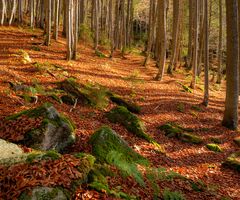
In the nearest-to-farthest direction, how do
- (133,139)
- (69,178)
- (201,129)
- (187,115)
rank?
(69,178) < (133,139) < (201,129) < (187,115)

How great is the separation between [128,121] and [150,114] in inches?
102

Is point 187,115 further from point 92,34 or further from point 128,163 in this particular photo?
point 92,34

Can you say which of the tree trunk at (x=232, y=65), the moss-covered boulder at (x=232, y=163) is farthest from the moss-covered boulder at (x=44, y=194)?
the tree trunk at (x=232, y=65)

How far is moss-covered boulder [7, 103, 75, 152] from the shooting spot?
219 inches

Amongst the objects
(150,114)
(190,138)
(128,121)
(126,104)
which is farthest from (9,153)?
(150,114)

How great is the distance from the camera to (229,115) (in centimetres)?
1168

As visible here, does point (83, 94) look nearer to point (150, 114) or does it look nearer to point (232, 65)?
point (150, 114)

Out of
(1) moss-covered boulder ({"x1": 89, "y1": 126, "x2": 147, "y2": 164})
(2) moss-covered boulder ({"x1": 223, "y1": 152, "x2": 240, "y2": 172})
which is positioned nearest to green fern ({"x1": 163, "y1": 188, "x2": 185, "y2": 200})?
(1) moss-covered boulder ({"x1": 89, "y1": 126, "x2": 147, "y2": 164})

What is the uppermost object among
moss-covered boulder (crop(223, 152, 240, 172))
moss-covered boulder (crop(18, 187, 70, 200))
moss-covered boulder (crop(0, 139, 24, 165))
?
moss-covered boulder (crop(0, 139, 24, 165))

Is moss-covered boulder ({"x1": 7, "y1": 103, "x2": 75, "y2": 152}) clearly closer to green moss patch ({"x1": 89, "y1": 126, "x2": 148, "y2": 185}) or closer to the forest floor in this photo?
the forest floor

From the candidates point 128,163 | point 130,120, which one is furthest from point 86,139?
point 130,120

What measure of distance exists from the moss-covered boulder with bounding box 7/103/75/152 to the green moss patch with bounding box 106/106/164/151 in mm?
2818

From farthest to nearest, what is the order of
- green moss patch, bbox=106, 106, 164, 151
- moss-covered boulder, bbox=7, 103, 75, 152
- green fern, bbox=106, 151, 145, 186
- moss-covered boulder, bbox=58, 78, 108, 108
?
1. moss-covered boulder, bbox=58, 78, 108, 108
2. green moss patch, bbox=106, 106, 164, 151
3. moss-covered boulder, bbox=7, 103, 75, 152
4. green fern, bbox=106, 151, 145, 186

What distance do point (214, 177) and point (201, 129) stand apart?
161 inches
